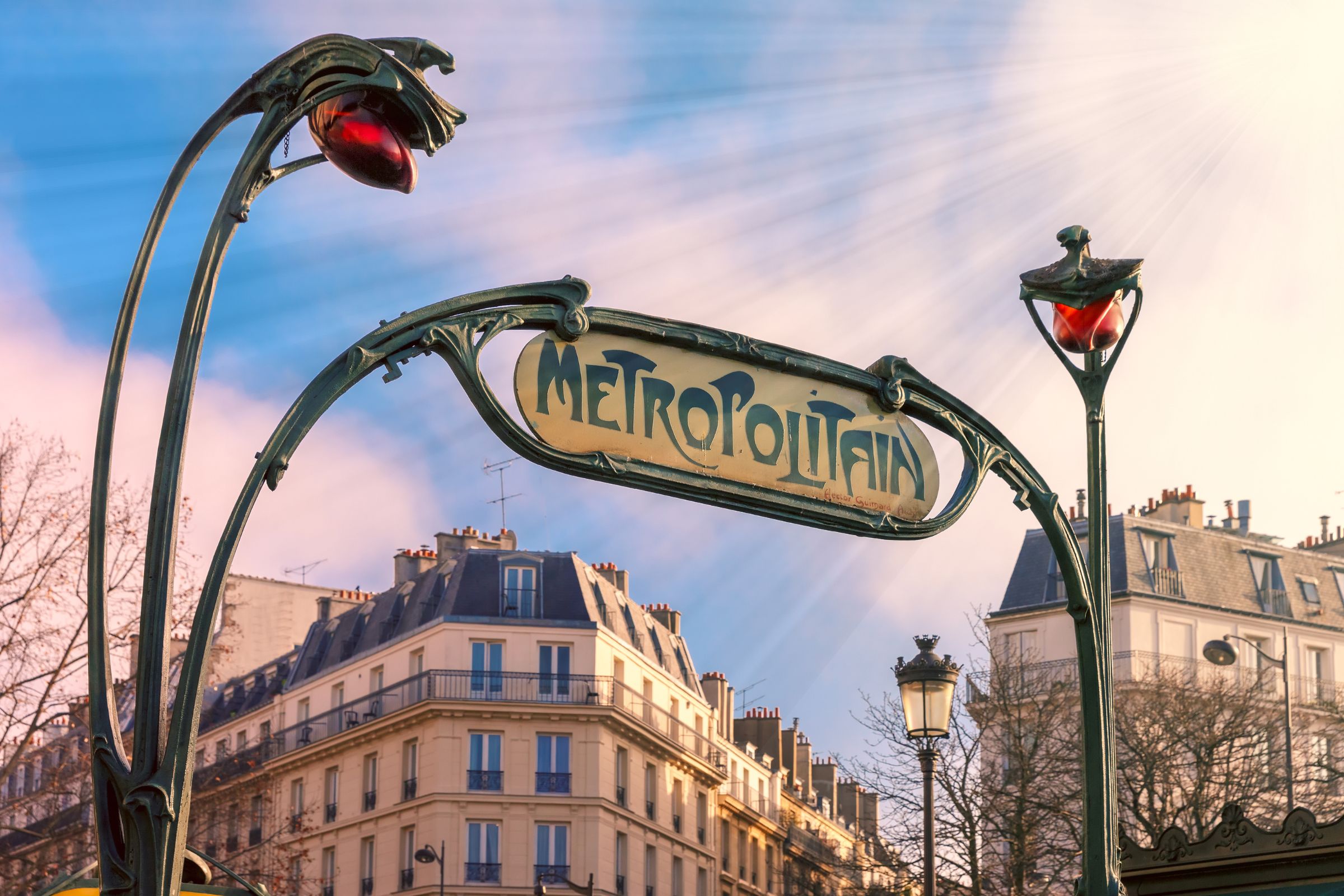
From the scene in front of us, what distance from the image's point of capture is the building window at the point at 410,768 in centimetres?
5197

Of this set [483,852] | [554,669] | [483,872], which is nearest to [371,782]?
[483,852]

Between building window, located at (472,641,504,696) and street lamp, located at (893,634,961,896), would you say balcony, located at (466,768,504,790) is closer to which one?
building window, located at (472,641,504,696)

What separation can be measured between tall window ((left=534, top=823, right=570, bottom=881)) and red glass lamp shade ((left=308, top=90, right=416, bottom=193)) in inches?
1893

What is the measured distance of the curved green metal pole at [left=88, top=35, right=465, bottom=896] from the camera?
408 centimetres

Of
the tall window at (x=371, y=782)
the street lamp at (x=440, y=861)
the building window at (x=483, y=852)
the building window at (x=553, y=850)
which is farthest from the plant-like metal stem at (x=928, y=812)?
the tall window at (x=371, y=782)

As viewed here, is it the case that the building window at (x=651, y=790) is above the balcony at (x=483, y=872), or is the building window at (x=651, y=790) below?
above

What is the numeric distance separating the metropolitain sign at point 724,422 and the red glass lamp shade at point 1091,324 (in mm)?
989

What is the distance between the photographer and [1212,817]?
31297 millimetres

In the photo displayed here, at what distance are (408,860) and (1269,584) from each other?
28704mm

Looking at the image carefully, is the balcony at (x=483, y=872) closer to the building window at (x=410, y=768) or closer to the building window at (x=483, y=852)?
the building window at (x=483, y=852)

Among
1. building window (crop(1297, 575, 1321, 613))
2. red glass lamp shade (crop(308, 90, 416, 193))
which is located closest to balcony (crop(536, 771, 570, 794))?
building window (crop(1297, 575, 1321, 613))

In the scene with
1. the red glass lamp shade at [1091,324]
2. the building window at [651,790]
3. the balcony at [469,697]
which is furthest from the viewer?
the building window at [651,790]

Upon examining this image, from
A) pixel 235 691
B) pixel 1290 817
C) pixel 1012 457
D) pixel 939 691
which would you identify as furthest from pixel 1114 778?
pixel 235 691

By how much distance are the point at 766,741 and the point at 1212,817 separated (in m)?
42.6
